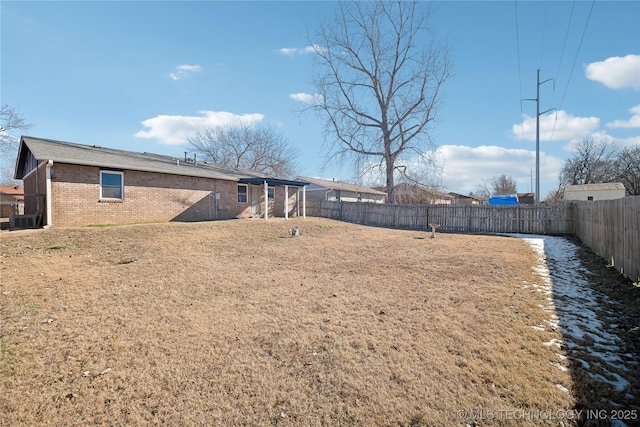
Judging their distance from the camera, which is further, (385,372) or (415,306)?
(415,306)

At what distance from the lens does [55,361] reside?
3051 millimetres

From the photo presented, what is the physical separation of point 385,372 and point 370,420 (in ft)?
2.22

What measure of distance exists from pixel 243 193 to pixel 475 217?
13.6 metres

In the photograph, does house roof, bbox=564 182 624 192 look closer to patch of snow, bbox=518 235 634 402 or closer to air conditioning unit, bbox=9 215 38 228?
patch of snow, bbox=518 235 634 402

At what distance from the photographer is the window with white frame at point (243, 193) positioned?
18922 millimetres

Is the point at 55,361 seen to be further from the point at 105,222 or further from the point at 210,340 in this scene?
the point at 105,222

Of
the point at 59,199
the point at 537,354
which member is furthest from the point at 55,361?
the point at 59,199

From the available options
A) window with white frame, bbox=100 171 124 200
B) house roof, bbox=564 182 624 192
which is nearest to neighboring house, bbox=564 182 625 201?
house roof, bbox=564 182 624 192

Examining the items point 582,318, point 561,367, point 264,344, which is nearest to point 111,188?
point 264,344

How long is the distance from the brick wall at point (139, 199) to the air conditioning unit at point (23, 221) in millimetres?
1524

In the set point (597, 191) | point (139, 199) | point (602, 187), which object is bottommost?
point (139, 199)

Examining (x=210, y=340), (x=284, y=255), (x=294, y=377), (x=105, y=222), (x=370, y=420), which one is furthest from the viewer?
(x=105, y=222)

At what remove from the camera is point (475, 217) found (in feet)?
55.4

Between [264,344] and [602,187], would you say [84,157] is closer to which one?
[264,344]
